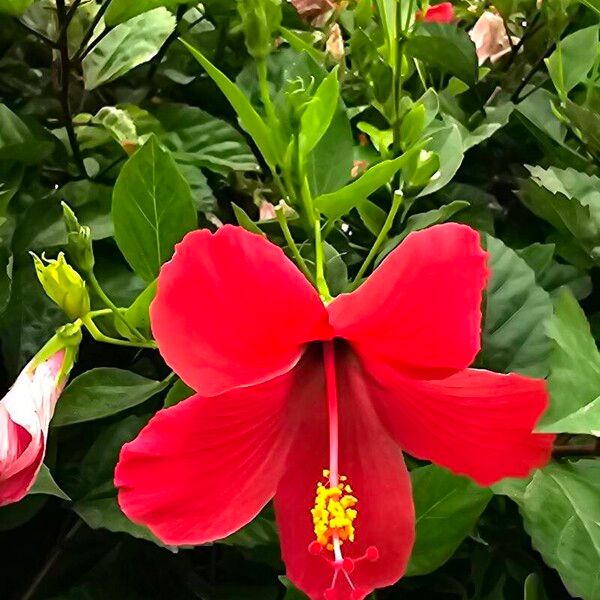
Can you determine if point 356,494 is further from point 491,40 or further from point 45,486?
point 491,40

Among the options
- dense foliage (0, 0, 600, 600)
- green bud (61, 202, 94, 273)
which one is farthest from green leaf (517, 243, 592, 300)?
green bud (61, 202, 94, 273)

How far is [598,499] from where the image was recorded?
389 mm

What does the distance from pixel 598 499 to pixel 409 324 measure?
0.51 ft

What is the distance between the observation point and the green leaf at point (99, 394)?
0.41 m

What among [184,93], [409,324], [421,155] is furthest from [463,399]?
[184,93]

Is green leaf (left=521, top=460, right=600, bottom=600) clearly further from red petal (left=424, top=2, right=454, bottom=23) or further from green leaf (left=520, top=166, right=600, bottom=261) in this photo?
red petal (left=424, top=2, right=454, bottom=23)

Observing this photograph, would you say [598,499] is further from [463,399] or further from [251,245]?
[251,245]

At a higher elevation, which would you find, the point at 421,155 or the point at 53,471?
the point at 421,155

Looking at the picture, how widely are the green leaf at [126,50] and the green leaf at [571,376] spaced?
0.31 m

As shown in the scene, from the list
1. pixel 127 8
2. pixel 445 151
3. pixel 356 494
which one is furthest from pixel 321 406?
pixel 127 8

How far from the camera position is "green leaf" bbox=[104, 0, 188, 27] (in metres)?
0.50

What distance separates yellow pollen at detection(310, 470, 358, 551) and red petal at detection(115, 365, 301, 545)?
3 centimetres

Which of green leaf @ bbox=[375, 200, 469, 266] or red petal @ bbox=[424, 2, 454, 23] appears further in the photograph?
red petal @ bbox=[424, 2, 454, 23]

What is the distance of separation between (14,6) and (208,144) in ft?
0.45
